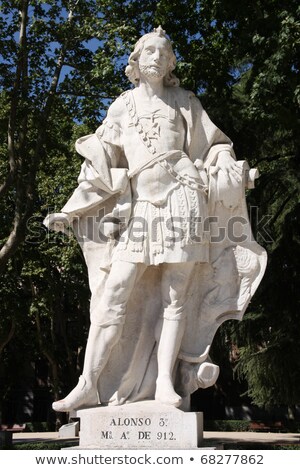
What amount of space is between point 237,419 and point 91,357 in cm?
3106

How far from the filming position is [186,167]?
23.8 ft

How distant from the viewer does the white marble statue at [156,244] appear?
6934mm

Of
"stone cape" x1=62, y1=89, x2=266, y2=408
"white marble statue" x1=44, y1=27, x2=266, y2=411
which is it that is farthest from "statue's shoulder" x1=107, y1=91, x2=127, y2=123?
"stone cape" x1=62, y1=89, x2=266, y2=408

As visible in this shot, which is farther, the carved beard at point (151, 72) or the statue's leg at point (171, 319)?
the carved beard at point (151, 72)

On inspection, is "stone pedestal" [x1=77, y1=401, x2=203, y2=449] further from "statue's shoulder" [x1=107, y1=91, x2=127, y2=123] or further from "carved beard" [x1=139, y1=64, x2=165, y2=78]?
"carved beard" [x1=139, y1=64, x2=165, y2=78]

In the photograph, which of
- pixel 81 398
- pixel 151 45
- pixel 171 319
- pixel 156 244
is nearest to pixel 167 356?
pixel 171 319

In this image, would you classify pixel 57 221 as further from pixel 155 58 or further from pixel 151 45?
pixel 151 45

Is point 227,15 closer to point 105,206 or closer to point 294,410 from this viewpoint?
point 105,206

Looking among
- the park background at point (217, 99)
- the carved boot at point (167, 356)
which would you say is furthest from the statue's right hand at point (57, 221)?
the park background at point (217, 99)

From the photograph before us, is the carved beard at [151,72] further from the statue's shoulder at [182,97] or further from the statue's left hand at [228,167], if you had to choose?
A: the statue's left hand at [228,167]

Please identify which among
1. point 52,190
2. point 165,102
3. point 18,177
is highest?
point 52,190

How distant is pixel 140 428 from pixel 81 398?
26.9 inches

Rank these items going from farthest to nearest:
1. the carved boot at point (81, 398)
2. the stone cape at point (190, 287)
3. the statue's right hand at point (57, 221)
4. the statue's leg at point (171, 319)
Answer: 1. the statue's right hand at point (57, 221)
2. the stone cape at point (190, 287)
3. the statue's leg at point (171, 319)
4. the carved boot at point (81, 398)

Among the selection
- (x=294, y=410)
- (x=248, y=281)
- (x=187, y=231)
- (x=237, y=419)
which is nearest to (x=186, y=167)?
(x=187, y=231)
